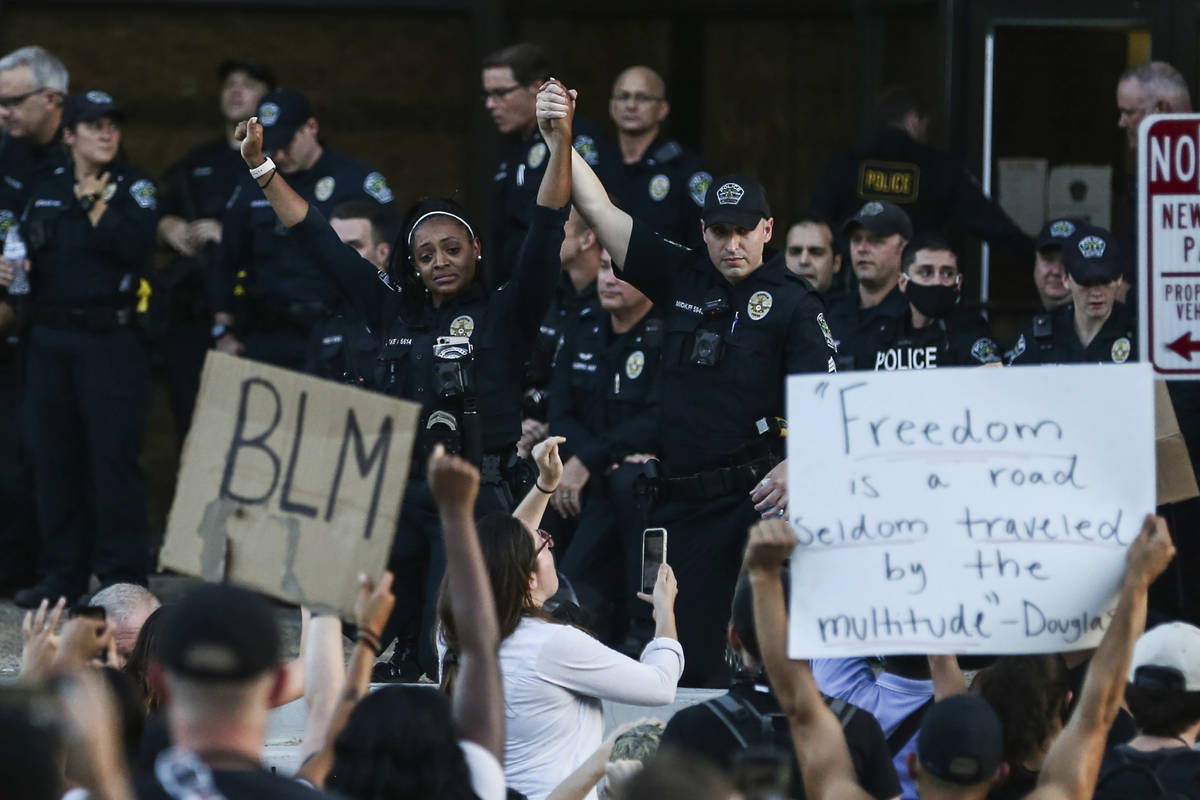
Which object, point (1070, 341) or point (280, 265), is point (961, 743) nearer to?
point (1070, 341)

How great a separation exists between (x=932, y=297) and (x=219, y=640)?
5.50 meters

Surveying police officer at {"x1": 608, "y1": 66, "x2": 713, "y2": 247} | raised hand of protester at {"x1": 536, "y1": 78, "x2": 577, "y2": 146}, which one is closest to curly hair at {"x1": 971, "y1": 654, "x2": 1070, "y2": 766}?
raised hand of protester at {"x1": 536, "y1": 78, "x2": 577, "y2": 146}

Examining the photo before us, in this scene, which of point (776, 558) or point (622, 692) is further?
point (622, 692)

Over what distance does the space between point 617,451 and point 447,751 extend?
180 inches

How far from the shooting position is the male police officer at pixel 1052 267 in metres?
8.49

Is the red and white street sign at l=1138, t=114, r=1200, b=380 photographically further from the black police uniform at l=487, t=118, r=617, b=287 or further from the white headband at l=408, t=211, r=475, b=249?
the black police uniform at l=487, t=118, r=617, b=287

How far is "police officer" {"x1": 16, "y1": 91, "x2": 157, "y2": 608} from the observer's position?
332 inches

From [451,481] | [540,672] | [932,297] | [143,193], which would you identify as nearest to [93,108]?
[143,193]

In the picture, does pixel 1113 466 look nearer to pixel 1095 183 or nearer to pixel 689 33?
pixel 1095 183

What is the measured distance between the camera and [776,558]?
4.06 meters

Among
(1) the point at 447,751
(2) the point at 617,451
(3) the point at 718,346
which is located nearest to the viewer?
(1) the point at 447,751

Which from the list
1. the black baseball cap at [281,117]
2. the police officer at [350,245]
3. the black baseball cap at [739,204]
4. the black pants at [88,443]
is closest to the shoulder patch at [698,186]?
the police officer at [350,245]

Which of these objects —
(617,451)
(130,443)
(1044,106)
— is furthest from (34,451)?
(1044,106)

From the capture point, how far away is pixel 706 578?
722 cm
